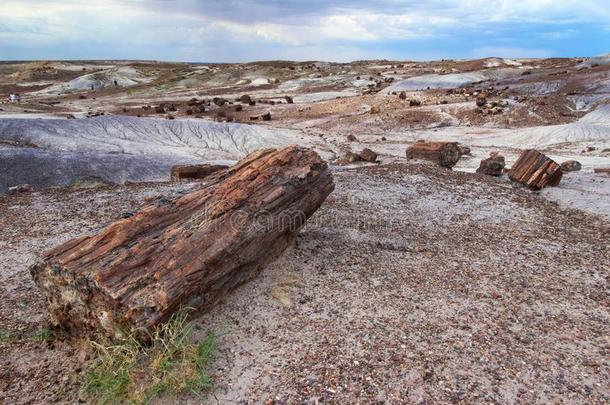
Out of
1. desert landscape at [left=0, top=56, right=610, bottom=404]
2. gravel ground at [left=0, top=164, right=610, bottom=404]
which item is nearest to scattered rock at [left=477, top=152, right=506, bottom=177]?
desert landscape at [left=0, top=56, right=610, bottom=404]

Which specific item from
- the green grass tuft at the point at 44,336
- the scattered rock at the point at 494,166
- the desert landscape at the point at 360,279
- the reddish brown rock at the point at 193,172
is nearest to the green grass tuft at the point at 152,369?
the desert landscape at the point at 360,279

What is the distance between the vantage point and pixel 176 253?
255 inches

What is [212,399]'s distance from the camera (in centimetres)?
533

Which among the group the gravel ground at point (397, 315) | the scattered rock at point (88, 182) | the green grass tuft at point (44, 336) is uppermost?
the gravel ground at point (397, 315)

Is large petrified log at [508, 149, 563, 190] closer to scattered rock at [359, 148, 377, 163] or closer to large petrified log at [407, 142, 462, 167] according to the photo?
large petrified log at [407, 142, 462, 167]

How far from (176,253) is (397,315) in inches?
129

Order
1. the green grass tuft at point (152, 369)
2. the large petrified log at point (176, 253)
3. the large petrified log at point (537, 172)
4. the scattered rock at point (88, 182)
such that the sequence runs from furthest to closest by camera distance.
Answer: the scattered rock at point (88, 182) → the large petrified log at point (537, 172) → the large petrified log at point (176, 253) → the green grass tuft at point (152, 369)

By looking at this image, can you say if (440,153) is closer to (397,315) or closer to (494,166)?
(494,166)

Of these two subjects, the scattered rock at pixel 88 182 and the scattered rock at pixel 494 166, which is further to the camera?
the scattered rock at pixel 494 166

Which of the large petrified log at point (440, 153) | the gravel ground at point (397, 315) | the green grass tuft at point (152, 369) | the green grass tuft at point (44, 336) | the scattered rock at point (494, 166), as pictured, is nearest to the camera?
the green grass tuft at point (152, 369)

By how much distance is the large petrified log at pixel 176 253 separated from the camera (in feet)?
19.3

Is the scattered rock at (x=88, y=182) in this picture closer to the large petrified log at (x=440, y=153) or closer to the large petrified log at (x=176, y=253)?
the large petrified log at (x=176, y=253)

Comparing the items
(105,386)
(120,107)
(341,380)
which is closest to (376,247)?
(341,380)

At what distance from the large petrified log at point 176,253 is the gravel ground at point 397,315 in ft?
1.60
